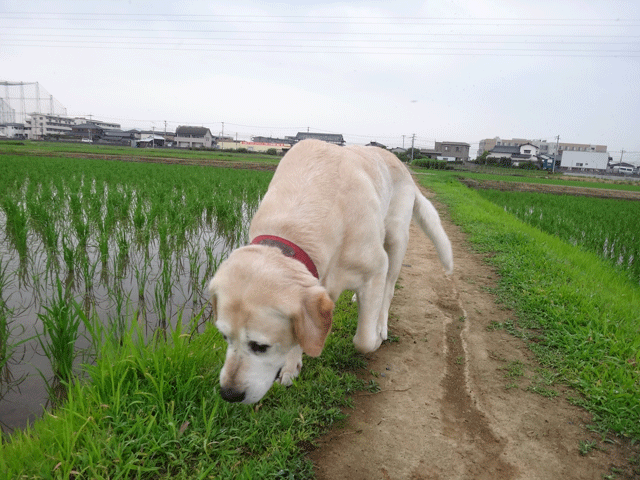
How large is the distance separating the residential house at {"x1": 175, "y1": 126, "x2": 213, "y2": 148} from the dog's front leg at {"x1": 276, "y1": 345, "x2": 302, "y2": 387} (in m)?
71.5

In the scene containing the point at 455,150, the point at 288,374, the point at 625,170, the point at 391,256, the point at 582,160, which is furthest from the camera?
the point at 455,150

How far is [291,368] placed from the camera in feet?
7.92

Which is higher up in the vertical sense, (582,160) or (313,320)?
(582,160)

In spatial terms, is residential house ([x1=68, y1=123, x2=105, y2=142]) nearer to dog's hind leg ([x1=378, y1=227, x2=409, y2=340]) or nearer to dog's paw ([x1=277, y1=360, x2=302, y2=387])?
dog's hind leg ([x1=378, y1=227, x2=409, y2=340])

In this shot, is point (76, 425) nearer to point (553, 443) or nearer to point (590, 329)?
point (553, 443)

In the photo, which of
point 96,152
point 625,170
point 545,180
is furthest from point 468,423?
point 625,170

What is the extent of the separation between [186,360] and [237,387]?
0.58 m

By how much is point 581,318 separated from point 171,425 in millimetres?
3078

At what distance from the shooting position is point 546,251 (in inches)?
210

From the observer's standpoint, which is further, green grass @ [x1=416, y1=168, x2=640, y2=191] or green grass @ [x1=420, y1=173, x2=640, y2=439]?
green grass @ [x1=416, y1=168, x2=640, y2=191]

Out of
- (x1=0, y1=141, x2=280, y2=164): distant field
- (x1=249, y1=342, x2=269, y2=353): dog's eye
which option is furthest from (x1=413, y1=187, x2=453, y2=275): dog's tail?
(x1=0, y1=141, x2=280, y2=164): distant field

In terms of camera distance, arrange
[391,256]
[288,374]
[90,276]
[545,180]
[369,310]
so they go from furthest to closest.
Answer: [545,180] → [90,276] → [391,256] → [369,310] → [288,374]

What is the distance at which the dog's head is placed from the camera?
5.59 ft

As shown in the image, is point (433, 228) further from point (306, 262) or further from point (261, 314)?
point (261, 314)
